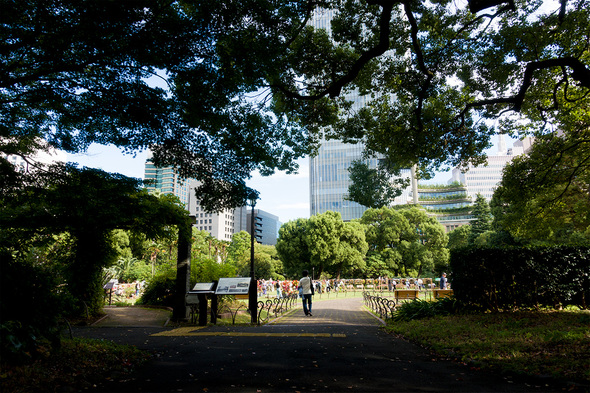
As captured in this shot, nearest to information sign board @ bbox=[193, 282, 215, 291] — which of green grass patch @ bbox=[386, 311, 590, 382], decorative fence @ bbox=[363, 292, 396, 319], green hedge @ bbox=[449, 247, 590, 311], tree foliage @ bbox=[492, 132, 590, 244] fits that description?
green grass patch @ bbox=[386, 311, 590, 382]

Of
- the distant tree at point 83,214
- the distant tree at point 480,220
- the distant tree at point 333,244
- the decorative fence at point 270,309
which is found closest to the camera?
the distant tree at point 83,214

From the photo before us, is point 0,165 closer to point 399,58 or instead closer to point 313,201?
point 399,58

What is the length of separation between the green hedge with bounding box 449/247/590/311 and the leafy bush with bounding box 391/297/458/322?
0.44 meters

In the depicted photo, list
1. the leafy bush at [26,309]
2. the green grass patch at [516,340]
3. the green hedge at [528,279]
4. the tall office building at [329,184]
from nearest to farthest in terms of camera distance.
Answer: the leafy bush at [26,309], the green grass patch at [516,340], the green hedge at [528,279], the tall office building at [329,184]

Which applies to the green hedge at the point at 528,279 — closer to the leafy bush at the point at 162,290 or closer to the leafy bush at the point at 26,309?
the leafy bush at the point at 26,309

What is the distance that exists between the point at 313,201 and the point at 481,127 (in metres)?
76.9

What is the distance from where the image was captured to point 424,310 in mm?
10008

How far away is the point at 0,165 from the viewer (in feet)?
19.0

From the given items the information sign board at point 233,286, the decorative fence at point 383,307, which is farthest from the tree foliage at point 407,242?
the information sign board at point 233,286

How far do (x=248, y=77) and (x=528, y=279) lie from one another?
9703 mm

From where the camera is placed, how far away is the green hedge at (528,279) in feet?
32.0

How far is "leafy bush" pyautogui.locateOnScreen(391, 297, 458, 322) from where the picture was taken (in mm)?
9844

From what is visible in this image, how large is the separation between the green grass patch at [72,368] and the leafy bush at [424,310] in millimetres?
7294

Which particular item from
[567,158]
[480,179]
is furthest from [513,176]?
[480,179]
